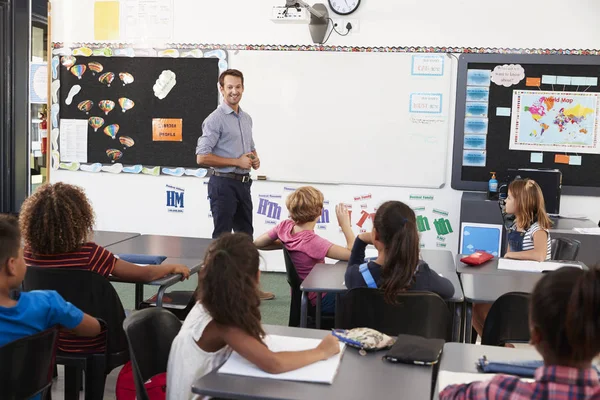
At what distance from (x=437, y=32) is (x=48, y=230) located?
394cm

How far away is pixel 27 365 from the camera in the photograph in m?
2.06

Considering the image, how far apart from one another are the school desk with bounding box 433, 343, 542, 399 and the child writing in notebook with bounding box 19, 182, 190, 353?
1.44m

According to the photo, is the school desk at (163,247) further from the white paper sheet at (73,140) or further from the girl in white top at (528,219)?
the white paper sheet at (73,140)


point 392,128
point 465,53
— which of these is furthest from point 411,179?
point 465,53

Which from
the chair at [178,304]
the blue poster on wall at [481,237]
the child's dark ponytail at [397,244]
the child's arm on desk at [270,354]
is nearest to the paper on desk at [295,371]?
the child's arm on desk at [270,354]

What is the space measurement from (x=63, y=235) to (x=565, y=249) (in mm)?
2737

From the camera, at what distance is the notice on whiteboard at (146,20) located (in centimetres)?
639

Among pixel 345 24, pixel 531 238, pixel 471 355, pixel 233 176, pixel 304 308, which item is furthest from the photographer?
pixel 345 24

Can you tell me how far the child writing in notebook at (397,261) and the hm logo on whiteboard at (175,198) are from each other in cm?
385

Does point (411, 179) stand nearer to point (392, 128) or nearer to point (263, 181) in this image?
point (392, 128)

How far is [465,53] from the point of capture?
587cm

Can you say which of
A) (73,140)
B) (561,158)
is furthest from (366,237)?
(73,140)

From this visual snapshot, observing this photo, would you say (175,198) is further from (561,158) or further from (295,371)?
(295,371)

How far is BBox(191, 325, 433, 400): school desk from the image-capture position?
177 cm
